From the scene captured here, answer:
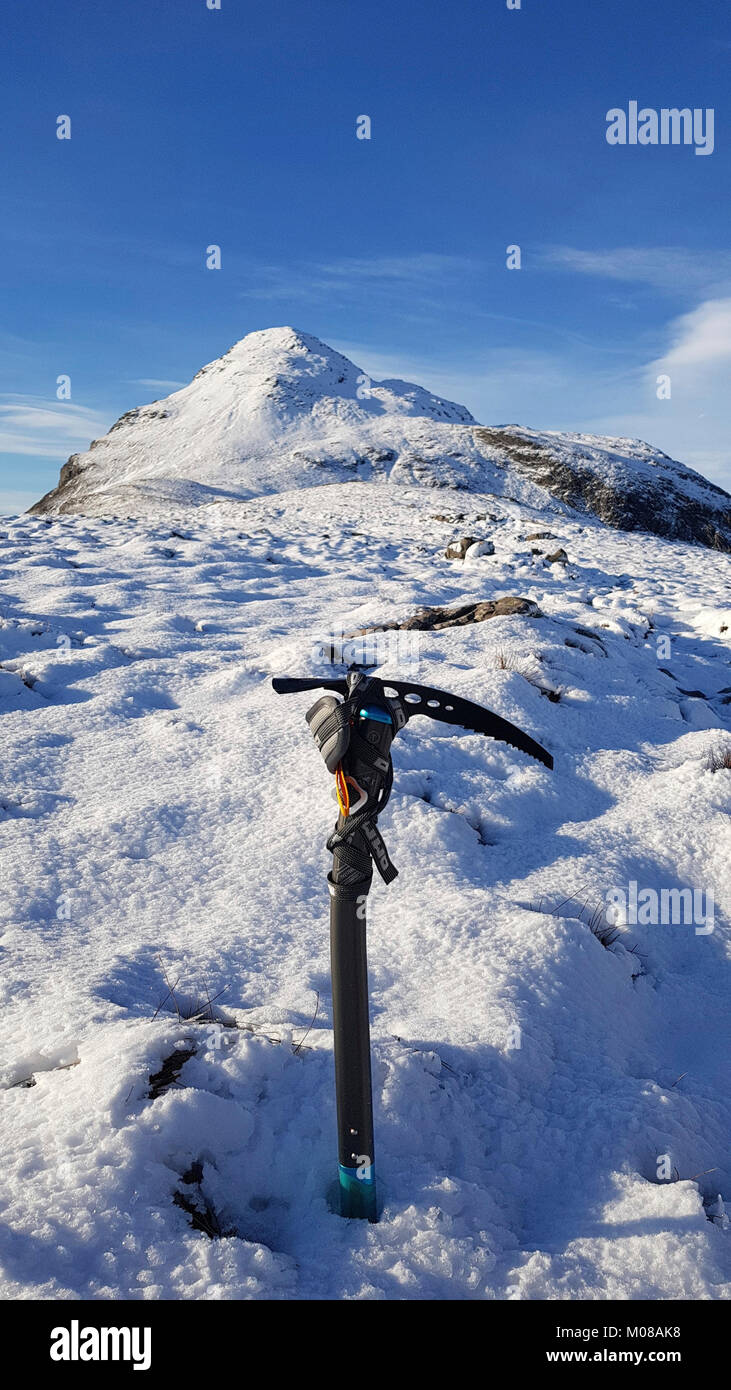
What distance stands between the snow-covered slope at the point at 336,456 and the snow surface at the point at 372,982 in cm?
2787

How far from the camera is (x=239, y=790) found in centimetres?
442

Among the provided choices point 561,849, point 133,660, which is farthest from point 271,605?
point 561,849

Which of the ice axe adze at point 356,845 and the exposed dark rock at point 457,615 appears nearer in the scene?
the ice axe adze at point 356,845

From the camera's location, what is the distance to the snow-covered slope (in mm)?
40281

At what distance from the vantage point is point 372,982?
10.1ft

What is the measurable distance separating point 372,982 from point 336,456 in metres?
43.3

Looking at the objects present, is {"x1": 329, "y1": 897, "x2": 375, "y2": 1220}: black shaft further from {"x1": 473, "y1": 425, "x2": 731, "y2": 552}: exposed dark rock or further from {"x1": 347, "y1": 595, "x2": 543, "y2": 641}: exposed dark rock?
{"x1": 473, "y1": 425, "x2": 731, "y2": 552}: exposed dark rock

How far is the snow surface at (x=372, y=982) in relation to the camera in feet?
6.12

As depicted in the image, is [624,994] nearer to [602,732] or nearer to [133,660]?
[602,732]

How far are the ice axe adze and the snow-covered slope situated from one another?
31.5 metres

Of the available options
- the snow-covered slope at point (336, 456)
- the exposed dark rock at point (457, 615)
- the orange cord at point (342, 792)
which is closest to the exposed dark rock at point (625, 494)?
the snow-covered slope at point (336, 456)

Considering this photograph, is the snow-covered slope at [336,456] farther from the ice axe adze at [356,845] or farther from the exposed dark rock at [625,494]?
the ice axe adze at [356,845]

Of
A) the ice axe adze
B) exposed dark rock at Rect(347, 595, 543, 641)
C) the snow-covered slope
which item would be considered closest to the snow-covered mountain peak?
the snow-covered slope

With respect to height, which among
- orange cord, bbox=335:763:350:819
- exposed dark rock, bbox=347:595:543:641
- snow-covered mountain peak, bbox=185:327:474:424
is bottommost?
orange cord, bbox=335:763:350:819
